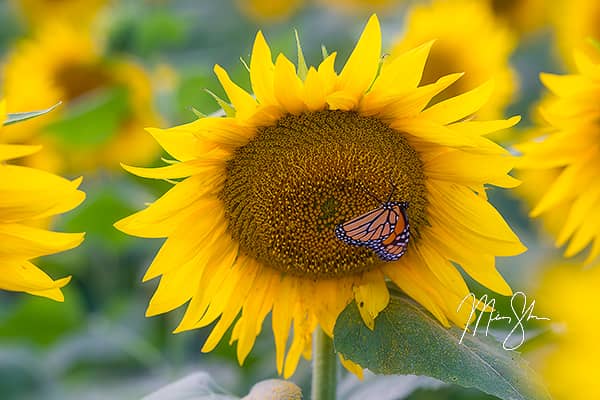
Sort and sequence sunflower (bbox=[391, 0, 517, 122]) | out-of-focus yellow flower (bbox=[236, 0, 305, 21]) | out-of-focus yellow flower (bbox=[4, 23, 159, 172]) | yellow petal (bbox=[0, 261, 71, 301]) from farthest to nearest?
out-of-focus yellow flower (bbox=[236, 0, 305, 21]) < out-of-focus yellow flower (bbox=[4, 23, 159, 172]) < sunflower (bbox=[391, 0, 517, 122]) < yellow petal (bbox=[0, 261, 71, 301])

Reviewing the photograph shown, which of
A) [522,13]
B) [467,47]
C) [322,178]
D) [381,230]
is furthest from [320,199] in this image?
[522,13]

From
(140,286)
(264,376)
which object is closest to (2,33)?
(140,286)

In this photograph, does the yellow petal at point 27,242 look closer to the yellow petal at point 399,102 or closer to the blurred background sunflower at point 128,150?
the yellow petal at point 399,102

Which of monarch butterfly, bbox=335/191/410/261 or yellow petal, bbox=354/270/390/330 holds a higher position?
monarch butterfly, bbox=335/191/410/261

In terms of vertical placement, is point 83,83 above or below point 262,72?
below

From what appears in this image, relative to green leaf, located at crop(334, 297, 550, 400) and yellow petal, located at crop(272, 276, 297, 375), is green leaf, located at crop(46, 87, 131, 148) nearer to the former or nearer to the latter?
yellow petal, located at crop(272, 276, 297, 375)

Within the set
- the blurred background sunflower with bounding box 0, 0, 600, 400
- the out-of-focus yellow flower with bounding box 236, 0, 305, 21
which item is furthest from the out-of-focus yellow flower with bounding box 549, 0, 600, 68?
the out-of-focus yellow flower with bounding box 236, 0, 305, 21

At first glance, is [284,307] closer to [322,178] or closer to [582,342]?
[322,178]
